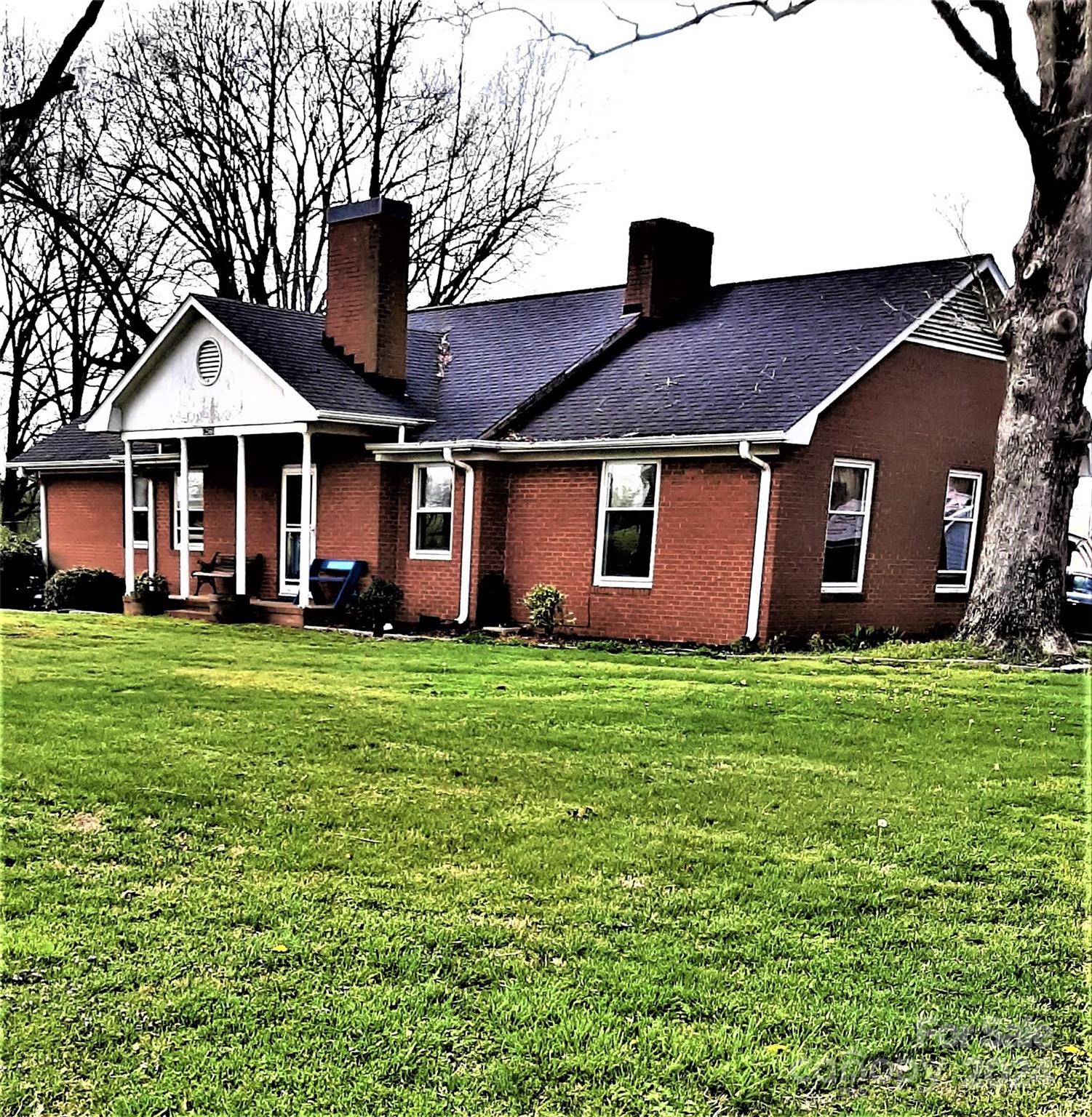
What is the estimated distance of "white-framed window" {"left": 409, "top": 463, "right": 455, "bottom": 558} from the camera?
17.1 meters

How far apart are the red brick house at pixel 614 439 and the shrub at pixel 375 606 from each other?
56cm

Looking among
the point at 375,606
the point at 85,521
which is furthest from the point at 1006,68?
the point at 85,521

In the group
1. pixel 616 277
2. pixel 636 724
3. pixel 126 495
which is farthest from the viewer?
pixel 616 277

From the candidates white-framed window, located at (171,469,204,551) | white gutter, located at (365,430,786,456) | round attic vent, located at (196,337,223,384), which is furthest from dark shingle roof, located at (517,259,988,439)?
white-framed window, located at (171,469,204,551)

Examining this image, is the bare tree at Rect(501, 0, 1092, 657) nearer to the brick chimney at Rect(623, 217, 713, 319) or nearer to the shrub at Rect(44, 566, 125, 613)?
the brick chimney at Rect(623, 217, 713, 319)

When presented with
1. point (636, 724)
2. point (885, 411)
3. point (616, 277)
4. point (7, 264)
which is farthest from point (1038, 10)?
point (7, 264)

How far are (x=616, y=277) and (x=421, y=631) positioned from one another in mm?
23205

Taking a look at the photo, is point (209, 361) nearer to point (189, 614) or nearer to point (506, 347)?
point (189, 614)

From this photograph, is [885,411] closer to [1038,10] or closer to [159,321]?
[1038,10]

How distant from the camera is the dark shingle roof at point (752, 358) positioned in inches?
574

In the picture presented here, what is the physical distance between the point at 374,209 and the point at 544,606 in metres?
8.07

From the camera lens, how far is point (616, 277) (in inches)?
1441

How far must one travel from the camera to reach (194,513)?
21.5 meters

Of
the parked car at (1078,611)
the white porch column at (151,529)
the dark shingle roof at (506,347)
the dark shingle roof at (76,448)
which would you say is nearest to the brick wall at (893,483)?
the parked car at (1078,611)
